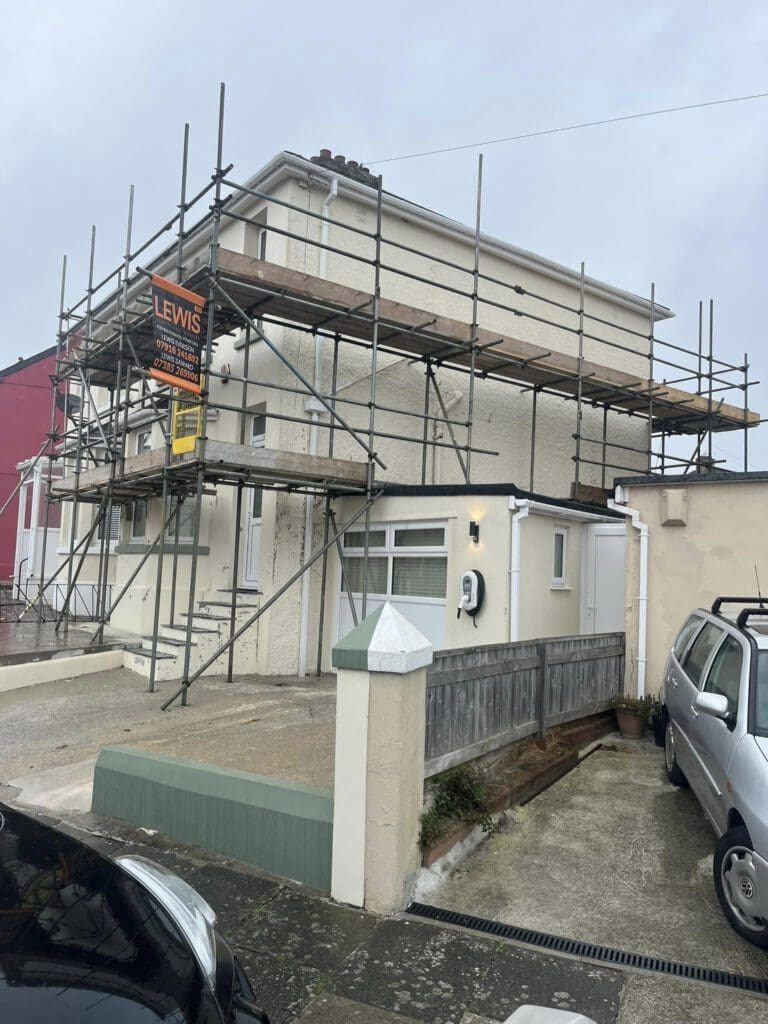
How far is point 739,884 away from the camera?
12.0 ft

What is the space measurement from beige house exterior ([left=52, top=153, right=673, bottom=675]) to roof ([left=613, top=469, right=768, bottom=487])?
1.35 meters

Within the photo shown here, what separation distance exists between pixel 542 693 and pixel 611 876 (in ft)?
6.83

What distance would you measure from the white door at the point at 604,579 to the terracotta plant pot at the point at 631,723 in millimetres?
2519

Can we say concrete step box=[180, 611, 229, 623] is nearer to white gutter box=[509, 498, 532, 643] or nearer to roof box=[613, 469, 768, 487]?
white gutter box=[509, 498, 532, 643]

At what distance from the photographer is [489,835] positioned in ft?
15.8

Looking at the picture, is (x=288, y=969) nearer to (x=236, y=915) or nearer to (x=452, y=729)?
(x=236, y=915)

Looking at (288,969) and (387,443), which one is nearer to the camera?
(288,969)

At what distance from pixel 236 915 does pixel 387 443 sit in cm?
871

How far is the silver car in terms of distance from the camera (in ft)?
11.6

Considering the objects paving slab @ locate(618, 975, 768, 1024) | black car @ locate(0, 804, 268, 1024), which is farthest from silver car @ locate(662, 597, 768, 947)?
black car @ locate(0, 804, 268, 1024)

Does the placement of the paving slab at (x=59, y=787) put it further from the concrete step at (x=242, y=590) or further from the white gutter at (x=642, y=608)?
the white gutter at (x=642, y=608)

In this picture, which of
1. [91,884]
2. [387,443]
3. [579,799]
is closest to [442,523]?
[387,443]

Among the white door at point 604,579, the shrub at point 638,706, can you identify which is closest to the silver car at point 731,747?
the shrub at point 638,706

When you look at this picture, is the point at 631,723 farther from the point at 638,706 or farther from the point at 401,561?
the point at 401,561
